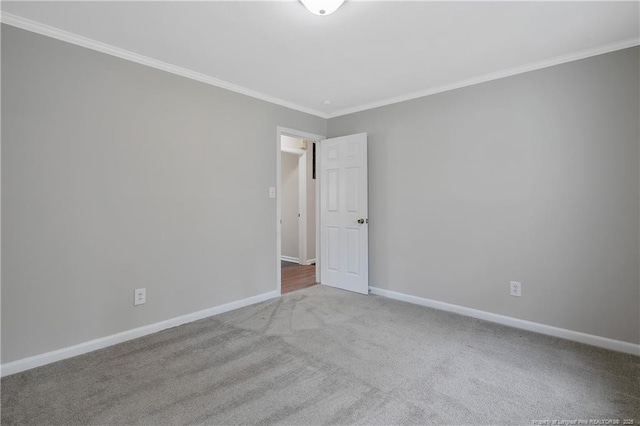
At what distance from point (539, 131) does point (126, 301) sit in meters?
3.79

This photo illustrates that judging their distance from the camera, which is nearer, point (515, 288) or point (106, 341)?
point (106, 341)

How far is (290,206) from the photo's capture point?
252 inches

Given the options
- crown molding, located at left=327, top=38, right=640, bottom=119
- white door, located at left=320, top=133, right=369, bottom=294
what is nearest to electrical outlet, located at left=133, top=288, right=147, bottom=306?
Answer: white door, located at left=320, top=133, right=369, bottom=294

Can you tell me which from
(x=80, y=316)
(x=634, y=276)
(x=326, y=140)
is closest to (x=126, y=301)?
(x=80, y=316)

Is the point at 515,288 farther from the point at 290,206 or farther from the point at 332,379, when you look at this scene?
the point at 290,206

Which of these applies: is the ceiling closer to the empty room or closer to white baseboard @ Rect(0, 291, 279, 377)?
the empty room

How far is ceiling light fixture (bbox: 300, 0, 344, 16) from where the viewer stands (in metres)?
1.92

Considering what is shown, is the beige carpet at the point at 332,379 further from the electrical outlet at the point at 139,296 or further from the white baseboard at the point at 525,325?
the electrical outlet at the point at 139,296

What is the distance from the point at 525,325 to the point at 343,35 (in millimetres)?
2903

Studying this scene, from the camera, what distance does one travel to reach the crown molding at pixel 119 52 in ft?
7.13

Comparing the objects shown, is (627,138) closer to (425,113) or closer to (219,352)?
(425,113)

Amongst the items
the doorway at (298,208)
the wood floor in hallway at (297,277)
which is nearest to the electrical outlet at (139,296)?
the wood floor in hallway at (297,277)

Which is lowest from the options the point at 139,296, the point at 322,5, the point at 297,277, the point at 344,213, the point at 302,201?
the point at 297,277

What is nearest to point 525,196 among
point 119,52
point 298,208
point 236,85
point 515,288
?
point 515,288
